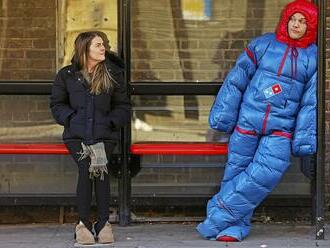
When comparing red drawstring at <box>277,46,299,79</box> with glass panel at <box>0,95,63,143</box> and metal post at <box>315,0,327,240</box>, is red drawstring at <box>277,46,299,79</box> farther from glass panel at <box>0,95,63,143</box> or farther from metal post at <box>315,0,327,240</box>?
glass panel at <box>0,95,63,143</box>

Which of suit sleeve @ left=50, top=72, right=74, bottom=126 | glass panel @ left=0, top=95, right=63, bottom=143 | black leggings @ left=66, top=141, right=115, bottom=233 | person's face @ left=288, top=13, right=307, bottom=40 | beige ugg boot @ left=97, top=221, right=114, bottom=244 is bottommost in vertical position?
beige ugg boot @ left=97, top=221, right=114, bottom=244

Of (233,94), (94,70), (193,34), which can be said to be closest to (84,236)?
(94,70)

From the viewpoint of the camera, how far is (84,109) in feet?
17.9

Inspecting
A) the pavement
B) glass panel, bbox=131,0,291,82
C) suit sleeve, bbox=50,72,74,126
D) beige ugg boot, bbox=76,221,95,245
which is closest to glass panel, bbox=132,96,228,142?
glass panel, bbox=131,0,291,82

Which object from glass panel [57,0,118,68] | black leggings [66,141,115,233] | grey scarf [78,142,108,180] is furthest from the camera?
glass panel [57,0,118,68]

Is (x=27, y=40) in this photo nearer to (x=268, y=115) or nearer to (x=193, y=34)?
(x=193, y=34)

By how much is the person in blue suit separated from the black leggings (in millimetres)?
868

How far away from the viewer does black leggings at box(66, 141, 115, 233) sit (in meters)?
5.52

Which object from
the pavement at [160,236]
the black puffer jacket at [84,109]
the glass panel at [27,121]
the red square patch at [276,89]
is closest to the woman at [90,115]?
the black puffer jacket at [84,109]

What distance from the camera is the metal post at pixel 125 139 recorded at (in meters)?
6.18

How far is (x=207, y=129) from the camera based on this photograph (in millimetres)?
6383

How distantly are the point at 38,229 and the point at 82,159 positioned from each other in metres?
1.14

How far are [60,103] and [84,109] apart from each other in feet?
0.71

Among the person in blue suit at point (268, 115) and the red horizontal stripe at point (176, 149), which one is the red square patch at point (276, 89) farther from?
the red horizontal stripe at point (176, 149)
